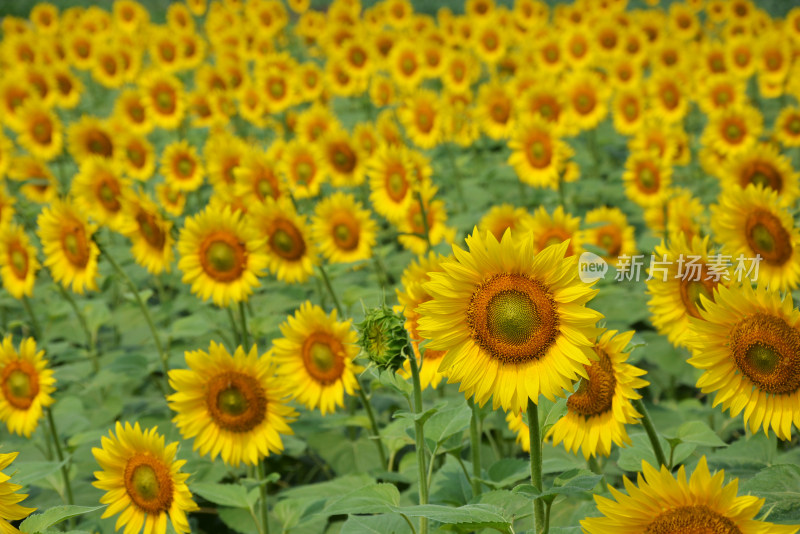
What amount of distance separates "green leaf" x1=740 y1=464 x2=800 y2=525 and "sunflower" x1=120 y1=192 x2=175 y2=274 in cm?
281

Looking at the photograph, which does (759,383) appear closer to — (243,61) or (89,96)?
(243,61)

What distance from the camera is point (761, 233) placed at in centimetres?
282

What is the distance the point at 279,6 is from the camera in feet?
31.3

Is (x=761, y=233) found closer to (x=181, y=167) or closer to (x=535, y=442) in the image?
(x=535, y=442)

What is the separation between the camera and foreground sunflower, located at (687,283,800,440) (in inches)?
73.8

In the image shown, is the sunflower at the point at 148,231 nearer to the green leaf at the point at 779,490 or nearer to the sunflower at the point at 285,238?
the sunflower at the point at 285,238

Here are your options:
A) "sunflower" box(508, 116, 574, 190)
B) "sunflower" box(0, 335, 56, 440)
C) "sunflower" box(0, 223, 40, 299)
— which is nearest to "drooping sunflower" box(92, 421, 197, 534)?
"sunflower" box(0, 335, 56, 440)

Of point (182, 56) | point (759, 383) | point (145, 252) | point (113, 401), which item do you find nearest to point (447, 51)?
point (182, 56)

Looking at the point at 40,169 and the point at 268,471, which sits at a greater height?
the point at 40,169

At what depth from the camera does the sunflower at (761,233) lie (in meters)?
2.76

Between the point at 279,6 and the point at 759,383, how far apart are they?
28.7 feet

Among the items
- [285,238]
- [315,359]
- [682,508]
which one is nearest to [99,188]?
[285,238]

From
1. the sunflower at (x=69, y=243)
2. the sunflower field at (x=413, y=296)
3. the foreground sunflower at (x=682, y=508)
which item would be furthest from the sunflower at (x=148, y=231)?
the foreground sunflower at (x=682, y=508)

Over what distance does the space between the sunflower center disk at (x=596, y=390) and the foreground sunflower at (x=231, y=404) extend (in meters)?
1.10
